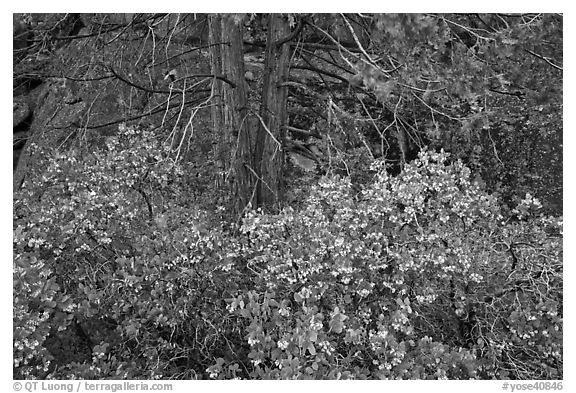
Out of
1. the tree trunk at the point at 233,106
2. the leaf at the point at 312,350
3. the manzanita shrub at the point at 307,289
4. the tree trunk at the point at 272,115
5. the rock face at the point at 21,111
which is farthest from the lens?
the rock face at the point at 21,111

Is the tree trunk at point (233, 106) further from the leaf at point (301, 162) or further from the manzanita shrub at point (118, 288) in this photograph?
the leaf at point (301, 162)

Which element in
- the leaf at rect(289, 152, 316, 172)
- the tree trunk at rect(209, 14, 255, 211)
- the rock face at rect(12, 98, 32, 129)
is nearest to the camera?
the tree trunk at rect(209, 14, 255, 211)

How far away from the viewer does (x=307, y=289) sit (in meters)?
2.79

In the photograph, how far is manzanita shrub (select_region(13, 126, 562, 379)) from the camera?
2748 mm

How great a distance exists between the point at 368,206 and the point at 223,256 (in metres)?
0.85

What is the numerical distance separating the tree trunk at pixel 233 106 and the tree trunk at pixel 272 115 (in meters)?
0.13

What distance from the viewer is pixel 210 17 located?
4461mm

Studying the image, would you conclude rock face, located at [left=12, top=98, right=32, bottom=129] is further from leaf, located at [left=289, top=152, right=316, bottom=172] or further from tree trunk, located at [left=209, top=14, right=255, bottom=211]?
tree trunk, located at [left=209, top=14, right=255, bottom=211]

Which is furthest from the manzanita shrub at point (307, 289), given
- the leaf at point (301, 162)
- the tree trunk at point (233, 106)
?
the leaf at point (301, 162)

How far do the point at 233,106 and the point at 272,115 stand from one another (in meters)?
0.35

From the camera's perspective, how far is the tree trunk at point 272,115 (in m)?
4.73

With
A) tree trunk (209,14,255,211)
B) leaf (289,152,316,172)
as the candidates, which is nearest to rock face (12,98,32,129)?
leaf (289,152,316,172)

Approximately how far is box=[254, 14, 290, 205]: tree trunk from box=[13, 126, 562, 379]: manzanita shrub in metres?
1.55

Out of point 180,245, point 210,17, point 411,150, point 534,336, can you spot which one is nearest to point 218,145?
point 210,17
